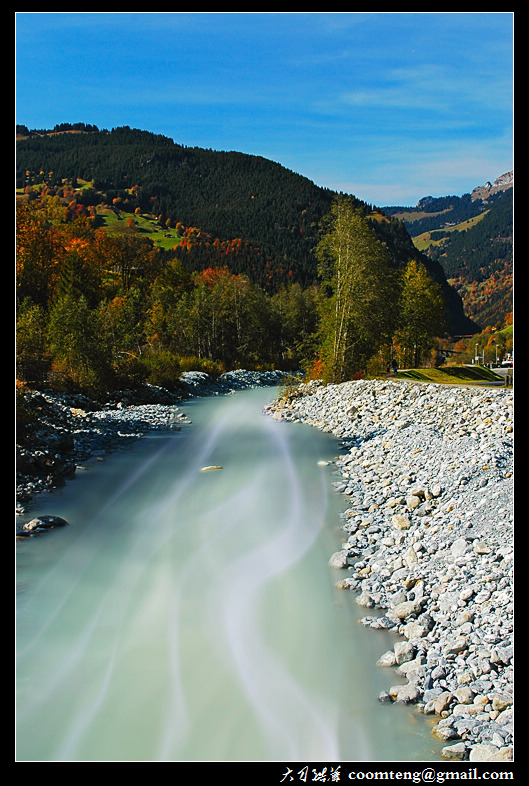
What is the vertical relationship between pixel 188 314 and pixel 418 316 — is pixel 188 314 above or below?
above

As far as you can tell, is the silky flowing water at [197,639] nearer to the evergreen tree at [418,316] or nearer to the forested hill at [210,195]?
the evergreen tree at [418,316]

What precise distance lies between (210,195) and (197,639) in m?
131

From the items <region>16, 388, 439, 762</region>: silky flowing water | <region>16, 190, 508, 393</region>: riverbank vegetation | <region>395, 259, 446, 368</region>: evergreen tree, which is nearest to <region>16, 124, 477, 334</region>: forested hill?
<region>16, 190, 508, 393</region>: riverbank vegetation

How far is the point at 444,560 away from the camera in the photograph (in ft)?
21.5

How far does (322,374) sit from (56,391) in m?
12.1

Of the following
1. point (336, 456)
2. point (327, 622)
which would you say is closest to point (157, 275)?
point (336, 456)

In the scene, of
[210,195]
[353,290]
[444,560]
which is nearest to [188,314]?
[353,290]

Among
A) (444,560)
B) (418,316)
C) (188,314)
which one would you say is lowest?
(444,560)

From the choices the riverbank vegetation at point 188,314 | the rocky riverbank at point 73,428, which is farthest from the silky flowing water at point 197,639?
the riverbank vegetation at point 188,314

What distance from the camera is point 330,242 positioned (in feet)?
81.5

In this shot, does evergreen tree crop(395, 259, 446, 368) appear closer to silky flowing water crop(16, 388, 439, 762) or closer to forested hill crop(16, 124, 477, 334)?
silky flowing water crop(16, 388, 439, 762)

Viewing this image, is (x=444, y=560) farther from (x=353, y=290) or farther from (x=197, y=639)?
(x=353, y=290)

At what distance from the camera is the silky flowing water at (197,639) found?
409 centimetres
